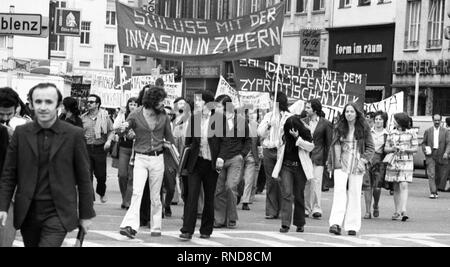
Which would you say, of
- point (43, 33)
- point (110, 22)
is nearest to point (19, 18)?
point (43, 33)

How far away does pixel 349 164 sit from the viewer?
594 inches

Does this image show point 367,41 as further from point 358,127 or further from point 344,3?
point 358,127

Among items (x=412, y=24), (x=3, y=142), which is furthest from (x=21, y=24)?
(x=412, y=24)

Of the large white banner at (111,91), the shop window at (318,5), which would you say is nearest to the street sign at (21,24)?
the large white banner at (111,91)

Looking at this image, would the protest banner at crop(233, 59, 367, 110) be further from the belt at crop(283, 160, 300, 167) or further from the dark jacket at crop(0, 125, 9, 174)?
the dark jacket at crop(0, 125, 9, 174)

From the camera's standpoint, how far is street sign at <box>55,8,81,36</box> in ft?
93.1

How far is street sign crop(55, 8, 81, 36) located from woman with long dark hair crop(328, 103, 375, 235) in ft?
46.7

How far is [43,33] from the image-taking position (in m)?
18.6

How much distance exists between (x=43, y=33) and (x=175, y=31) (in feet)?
8.44

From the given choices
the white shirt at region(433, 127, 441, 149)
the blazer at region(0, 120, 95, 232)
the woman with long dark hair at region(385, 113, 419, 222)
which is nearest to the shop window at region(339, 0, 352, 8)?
the white shirt at region(433, 127, 441, 149)

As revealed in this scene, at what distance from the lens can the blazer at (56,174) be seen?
8.32m

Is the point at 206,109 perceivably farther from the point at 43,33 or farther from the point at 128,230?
the point at 43,33

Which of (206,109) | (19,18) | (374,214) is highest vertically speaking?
(19,18)
